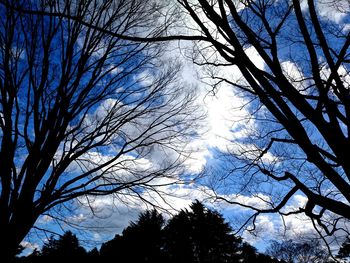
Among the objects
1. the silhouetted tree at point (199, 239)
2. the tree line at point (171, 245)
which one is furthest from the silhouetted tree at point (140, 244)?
the silhouetted tree at point (199, 239)

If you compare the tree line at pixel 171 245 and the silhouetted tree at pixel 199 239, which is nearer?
the tree line at pixel 171 245

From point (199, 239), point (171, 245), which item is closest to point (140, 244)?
point (171, 245)

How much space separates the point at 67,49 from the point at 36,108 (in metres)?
1.20

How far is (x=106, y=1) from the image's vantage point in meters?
5.09

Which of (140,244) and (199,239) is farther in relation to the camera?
(199,239)

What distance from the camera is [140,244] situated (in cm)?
2759

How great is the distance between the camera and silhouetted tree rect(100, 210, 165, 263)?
89.1ft

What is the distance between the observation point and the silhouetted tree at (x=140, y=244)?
89.1 feet

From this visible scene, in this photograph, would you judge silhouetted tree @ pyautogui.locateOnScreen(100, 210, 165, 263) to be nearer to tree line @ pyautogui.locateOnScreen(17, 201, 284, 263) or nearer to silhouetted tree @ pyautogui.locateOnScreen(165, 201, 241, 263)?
tree line @ pyautogui.locateOnScreen(17, 201, 284, 263)

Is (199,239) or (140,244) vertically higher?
(199,239)

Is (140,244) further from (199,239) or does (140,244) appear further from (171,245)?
(199,239)

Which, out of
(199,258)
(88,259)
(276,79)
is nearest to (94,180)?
(276,79)

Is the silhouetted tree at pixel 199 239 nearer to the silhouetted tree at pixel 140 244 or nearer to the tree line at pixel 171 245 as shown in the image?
the tree line at pixel 171 245

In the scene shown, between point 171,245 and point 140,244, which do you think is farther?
point 171,245
